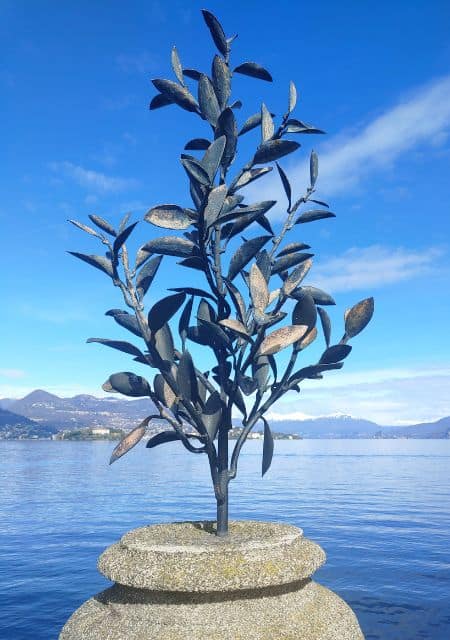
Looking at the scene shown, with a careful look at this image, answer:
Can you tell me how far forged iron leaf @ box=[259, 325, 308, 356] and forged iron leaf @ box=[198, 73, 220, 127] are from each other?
3.44 m

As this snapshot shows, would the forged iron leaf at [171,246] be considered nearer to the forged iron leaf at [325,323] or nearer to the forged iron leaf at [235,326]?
the forged iron leaf at [235,326]

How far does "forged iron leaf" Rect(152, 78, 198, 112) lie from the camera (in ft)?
29.5

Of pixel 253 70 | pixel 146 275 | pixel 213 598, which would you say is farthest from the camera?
pixel 253 70

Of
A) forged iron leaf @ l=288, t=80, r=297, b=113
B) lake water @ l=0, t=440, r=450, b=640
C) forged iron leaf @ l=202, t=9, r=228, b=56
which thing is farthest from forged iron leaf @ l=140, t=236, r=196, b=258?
lake water @ l=0, t=440, r=450, b=640

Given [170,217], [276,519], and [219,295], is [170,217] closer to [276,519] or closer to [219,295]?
[219,295]

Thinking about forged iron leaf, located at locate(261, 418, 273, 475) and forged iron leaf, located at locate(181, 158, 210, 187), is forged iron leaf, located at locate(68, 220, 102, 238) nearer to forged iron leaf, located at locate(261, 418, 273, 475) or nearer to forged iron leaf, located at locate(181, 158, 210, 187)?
forged iron leaf, located at locate(181, 158, 210, 187)

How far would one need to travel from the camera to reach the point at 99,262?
8.20 metres

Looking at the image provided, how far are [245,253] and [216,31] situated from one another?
3.62 metres

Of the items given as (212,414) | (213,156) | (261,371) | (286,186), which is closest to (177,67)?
(213,156)

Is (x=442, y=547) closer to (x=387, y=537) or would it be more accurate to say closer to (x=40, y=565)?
(x=387, y=537)

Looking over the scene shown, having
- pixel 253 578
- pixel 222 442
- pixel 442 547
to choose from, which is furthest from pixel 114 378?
pixel 442 547

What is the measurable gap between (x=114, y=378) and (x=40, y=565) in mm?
17439

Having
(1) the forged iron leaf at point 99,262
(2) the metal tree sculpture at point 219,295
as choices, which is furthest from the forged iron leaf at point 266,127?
(1) the forged iron leaf at point 99,262

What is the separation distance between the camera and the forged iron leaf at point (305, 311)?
8.26 meters
